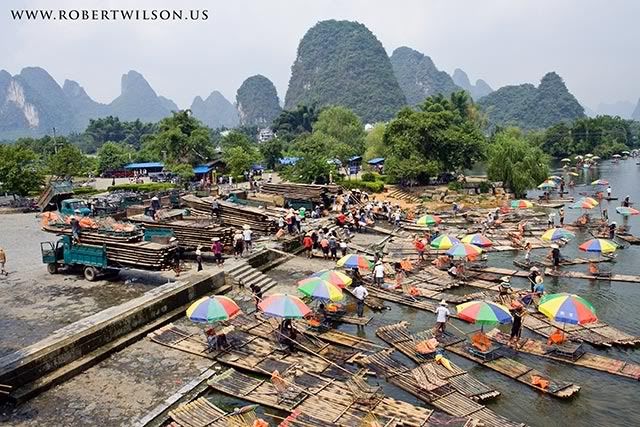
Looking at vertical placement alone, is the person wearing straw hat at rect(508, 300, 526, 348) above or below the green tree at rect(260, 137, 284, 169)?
below

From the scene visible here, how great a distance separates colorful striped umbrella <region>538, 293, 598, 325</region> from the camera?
14070mm

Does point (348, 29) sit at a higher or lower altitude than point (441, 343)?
higher

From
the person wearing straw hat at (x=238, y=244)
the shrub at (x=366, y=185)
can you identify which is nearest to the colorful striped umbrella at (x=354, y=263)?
the person wearing straw hat at (x=238, y=244)

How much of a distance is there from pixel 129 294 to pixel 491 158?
40037mm

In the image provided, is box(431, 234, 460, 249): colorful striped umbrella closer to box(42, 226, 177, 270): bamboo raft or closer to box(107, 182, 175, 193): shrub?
box(42, 226, 177, 270): bamboo raft

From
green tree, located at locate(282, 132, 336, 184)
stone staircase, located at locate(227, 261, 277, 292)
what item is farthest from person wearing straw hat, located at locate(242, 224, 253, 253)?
green tree, located at locate(282, 132, 336, 184)

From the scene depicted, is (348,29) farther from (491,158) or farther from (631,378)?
(631,378)

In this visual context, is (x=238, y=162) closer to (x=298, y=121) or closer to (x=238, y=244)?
(x=238, y=244)

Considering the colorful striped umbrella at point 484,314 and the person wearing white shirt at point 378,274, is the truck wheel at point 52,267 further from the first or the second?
the colorful striped umbrella at point 484,314

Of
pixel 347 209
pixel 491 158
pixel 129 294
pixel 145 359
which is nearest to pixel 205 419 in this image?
pixel 145 359

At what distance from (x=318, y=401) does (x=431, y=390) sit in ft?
8.88

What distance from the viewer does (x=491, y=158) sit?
1966 inches

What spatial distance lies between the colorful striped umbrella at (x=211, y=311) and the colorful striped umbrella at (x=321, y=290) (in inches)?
106

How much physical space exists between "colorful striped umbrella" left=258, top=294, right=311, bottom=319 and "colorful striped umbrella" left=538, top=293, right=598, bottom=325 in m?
6.78
